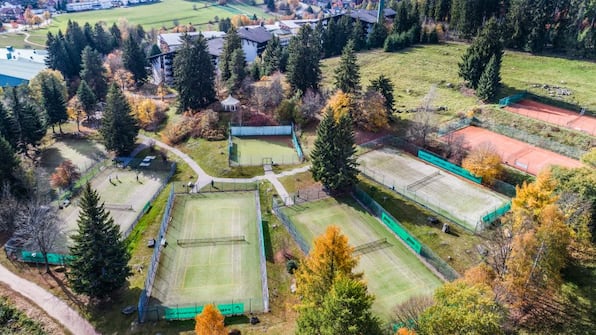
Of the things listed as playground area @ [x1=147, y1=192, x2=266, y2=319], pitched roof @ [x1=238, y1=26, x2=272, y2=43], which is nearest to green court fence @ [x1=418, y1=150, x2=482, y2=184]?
playground area @ [x1=147, y1=192, x2=266, y2=319]

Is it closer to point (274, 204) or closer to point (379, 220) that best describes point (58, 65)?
point (274, 204)

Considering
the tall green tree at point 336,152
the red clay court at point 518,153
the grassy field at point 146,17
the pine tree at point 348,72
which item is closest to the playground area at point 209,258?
the tall green tree at point 336,152

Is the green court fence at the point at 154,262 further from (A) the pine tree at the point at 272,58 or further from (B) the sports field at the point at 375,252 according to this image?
(A) the pine tree at the point at 272,58

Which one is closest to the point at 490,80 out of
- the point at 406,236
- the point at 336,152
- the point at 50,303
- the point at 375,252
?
the point at 336,152

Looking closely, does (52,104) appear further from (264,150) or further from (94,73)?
(264,150)

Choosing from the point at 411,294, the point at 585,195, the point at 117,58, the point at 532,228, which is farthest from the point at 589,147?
the point at 117,58

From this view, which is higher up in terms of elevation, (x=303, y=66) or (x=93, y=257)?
(x=303, y=66)

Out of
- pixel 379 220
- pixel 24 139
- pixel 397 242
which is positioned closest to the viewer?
pixel 397 242
